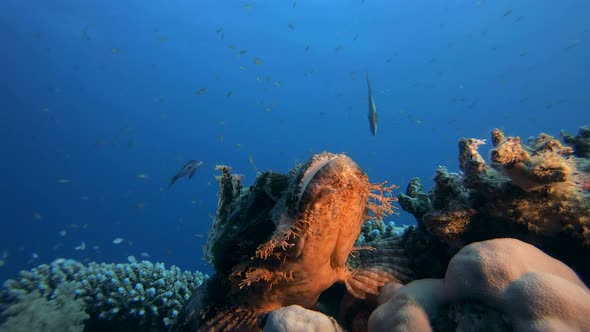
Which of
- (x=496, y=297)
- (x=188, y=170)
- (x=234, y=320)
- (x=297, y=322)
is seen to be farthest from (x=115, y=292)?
(x=496, y=297)

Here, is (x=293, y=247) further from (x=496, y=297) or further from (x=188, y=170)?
(x=188, y=170)

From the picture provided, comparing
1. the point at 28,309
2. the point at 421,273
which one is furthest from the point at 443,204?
the point at 28,309

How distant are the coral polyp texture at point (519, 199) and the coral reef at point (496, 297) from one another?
0.49 metres

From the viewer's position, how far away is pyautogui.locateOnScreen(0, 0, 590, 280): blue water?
65.2 meters

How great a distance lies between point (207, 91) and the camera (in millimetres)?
52844

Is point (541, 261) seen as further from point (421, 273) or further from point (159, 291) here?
point (159, 291)

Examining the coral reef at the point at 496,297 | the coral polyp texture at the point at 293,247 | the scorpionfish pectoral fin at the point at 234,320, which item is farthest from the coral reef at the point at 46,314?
the coral reef at the point at 496,297

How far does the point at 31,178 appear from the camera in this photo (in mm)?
84375

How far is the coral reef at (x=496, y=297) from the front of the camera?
1.58m

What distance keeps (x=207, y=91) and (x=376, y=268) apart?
54047mm

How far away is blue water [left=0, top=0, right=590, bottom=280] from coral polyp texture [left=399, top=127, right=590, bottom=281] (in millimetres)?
47239

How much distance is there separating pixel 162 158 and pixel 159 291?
110 m

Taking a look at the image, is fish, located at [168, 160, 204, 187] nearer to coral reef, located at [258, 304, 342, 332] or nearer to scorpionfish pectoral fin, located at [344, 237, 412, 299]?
scorpionfish pectoral fin, located at [344, 237, 412, 299]

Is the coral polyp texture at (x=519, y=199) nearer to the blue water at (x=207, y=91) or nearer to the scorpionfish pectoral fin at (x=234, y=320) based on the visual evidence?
the scorpionfish pectoral fin at (x=234, y=320)
